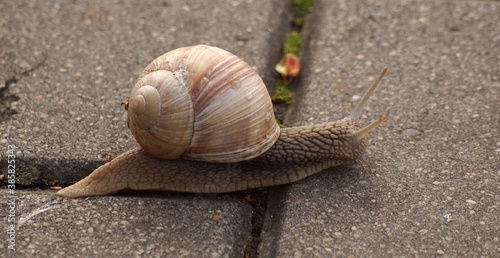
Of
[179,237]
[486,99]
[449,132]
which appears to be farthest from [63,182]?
[486,99]

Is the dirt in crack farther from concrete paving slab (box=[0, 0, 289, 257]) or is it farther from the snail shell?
the snail shell

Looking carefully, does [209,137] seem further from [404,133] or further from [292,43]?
[292,43]

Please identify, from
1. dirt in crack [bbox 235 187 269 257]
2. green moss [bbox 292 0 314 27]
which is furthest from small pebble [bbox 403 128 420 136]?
green moss [bbox 292 0 314 27]

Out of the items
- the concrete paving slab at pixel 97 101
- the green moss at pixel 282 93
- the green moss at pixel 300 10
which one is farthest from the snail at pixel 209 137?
the green moss at pixel 300 10

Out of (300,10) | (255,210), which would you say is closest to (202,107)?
(255,210)

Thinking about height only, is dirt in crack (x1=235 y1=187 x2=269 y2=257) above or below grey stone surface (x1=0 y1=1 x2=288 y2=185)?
below

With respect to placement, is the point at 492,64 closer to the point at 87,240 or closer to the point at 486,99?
the point at 486,99
